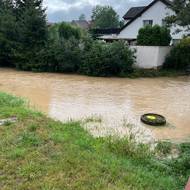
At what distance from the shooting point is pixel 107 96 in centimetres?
1276

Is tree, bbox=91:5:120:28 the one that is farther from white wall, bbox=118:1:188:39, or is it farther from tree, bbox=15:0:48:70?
tree, bbox=15:0:48:70

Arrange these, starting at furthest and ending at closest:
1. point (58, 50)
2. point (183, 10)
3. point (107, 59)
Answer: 1. point (58, 50)
2. point (107, 59)
3. point (183, 10)

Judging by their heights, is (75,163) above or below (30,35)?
below

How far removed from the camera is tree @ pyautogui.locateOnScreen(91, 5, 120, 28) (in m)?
60.7

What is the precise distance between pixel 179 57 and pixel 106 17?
1724 inches

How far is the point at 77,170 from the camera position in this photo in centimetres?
416

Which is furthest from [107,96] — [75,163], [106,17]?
[106,17]

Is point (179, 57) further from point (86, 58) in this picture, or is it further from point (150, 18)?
point (150, 18)

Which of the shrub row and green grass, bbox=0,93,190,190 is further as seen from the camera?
the shrub row

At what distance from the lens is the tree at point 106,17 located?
199 feet

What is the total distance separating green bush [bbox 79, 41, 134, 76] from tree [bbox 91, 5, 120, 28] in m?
42.6

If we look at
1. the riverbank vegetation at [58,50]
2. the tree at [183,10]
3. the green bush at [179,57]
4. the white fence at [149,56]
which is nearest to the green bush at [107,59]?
the riverbank vegetation at [58,50]

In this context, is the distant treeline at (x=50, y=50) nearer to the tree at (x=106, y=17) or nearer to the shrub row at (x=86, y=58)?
the shrub row at (x=86, y=58)

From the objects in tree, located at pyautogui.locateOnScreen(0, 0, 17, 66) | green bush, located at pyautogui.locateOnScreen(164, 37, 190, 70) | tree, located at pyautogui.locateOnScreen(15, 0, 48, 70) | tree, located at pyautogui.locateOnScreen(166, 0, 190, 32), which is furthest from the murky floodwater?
tree, located at pyautogui.locateOnScreen(166, 0, 190, 32)
